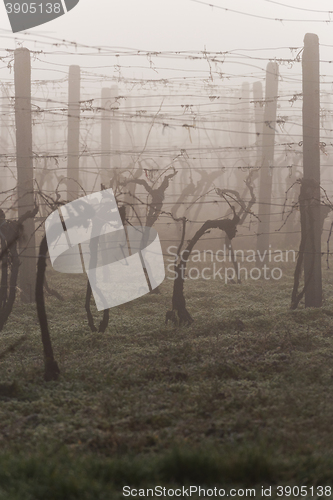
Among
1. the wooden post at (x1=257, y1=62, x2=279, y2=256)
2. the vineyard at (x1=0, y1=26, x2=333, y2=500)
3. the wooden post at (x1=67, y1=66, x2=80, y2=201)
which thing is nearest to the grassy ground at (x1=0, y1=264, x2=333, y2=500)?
the vineyard at (x1=0, y1=26, x2=333, y2=500)

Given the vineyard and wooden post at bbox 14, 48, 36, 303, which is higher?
wooden post at bbox 14, 48, 36, 303

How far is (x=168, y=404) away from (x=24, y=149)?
6.26 metres

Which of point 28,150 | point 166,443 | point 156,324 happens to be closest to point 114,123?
point 28,150

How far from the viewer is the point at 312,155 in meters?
8.25

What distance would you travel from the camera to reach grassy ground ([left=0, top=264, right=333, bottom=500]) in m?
3.26

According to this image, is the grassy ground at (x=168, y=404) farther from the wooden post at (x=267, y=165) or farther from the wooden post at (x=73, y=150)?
the wooden post at (x=73, y=150)

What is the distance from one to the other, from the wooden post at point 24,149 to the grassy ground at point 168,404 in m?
1.18

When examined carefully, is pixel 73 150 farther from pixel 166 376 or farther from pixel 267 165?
pixel 166 376

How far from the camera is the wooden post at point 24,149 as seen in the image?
891 centimetres

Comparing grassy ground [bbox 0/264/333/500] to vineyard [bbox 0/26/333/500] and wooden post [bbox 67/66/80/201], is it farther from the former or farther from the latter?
wooden post [bbox 67/66/80/201]

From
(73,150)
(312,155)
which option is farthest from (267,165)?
(73,150)

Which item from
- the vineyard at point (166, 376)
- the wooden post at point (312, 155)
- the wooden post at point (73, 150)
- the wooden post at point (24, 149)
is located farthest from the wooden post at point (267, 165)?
the wooden post at point (24, 149)

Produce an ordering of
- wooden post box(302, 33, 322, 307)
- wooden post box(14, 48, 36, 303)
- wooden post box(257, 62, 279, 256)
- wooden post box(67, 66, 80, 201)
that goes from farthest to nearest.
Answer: wooden post box(257, 62, 279, 256) → wooden post box(67, 66, 80, 201) → wooden post box(14, 48, 36, 303) → wooden post box(302, 33, 322, 307)

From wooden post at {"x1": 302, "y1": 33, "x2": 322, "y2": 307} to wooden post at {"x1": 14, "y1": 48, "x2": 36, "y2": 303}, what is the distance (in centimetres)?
516
